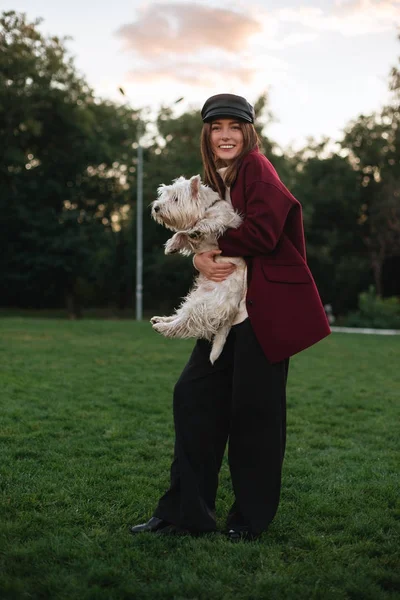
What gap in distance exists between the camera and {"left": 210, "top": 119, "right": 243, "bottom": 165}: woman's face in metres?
3.92

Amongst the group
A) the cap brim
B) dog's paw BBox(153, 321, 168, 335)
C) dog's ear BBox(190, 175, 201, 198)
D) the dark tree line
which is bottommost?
dog's paw BBox(153, 321, 168, 335)

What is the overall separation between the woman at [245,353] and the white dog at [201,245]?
0.06 meters

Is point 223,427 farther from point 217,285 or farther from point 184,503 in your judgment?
point 217,285

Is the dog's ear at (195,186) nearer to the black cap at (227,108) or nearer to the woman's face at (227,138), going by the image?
the woman's face at (227,138)

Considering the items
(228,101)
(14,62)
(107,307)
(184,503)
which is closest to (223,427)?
(184,503)

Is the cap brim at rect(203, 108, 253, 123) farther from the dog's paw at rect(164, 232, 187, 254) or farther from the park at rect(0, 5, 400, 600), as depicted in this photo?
the park at rect(0, 5, 400, 600)

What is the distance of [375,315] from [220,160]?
25.4 m

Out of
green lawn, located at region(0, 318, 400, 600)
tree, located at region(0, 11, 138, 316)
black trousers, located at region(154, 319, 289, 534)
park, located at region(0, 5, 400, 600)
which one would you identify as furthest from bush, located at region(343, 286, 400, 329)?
black trousers, located at region(154, 319, 289, 534)

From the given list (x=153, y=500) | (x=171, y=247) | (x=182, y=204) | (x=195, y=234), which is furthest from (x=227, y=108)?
(x=153, y=500)

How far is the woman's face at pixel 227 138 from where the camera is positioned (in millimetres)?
3924

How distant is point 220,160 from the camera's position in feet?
13.3

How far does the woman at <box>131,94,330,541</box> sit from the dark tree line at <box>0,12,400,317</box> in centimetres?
3246

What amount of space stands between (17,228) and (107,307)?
1059 cm

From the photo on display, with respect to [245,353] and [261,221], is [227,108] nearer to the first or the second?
[261,221]
